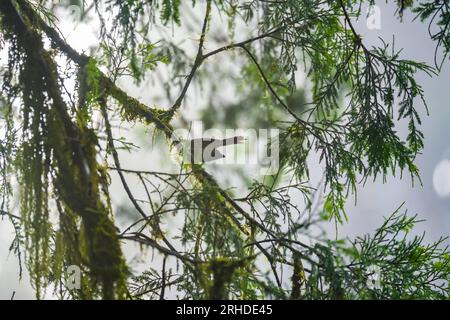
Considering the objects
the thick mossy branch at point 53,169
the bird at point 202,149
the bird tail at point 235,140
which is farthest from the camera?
the bird tail at point 235,140

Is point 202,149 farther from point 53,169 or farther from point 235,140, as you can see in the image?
point 53,169

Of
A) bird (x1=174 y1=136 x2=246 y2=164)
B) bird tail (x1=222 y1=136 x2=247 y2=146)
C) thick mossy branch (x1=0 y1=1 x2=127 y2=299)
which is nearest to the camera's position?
thick mossy branch (x1=0 y1=1 x2=127 y2=299)

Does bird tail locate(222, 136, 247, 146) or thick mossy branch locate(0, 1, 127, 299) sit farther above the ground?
bird tail locate(222, 136, 247, 146)

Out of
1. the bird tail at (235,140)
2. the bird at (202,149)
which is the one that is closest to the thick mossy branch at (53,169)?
the bird at (202,149)

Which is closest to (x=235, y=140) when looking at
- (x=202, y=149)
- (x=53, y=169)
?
(x=202, y=149)

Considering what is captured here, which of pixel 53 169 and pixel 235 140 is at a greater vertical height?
pixel 235 140

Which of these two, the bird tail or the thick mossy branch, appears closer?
the thick mossy branch

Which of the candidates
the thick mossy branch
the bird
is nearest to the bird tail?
the bird

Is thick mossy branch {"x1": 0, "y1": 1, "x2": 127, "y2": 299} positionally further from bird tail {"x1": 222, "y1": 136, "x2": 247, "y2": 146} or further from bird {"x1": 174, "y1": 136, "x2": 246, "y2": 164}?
bird tail {"x1": 222, "y1": 136, "x2": 247, "y2": 146}

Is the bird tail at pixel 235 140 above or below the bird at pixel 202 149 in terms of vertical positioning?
above

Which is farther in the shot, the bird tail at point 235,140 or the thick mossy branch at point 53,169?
the bird tail at point 235,140

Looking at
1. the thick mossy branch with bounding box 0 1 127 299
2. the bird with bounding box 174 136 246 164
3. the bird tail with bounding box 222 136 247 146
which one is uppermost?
the bird tail with bounding box 222 136 247 146

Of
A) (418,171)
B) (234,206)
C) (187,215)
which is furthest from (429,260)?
(187,215)

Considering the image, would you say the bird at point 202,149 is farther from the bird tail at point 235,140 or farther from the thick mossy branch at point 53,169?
the thick mossy branch at point 53,169
